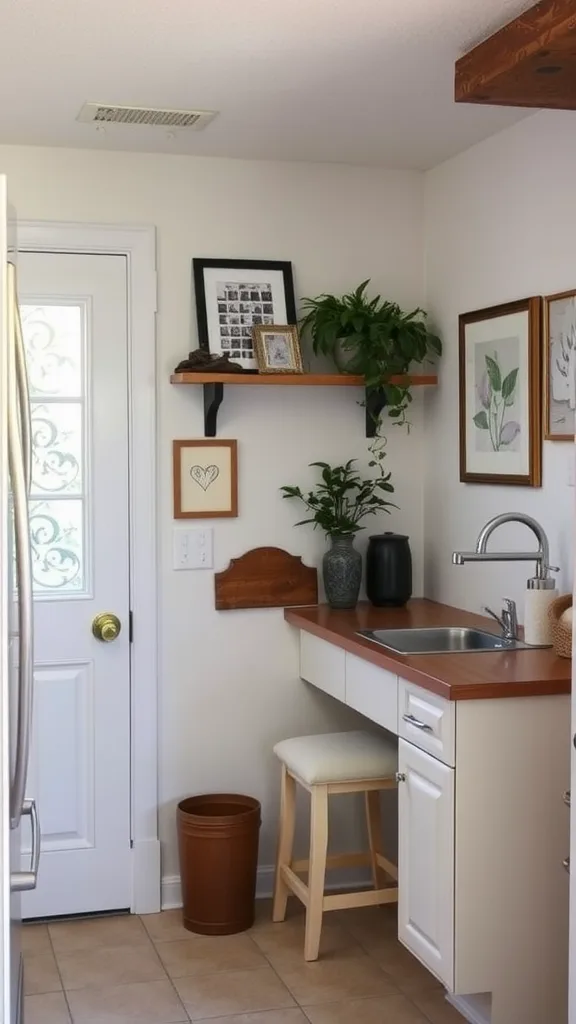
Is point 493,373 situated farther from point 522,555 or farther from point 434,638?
point 434,638

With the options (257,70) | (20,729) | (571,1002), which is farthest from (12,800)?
(257,70)

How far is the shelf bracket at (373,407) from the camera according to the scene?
4.12 meters

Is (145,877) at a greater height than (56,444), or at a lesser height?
lesser

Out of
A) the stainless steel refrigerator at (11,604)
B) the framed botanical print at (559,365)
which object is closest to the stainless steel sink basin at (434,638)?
the framed botanical print at (559,365)

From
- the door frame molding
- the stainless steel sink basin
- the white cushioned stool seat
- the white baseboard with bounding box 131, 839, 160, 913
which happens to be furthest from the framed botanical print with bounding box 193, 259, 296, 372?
the white baseboard with bounding box 131, 839, 160, 913

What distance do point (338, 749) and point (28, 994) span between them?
3.49ft

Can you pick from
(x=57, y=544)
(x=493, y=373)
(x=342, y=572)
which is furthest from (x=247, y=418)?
(x=493, y=373)

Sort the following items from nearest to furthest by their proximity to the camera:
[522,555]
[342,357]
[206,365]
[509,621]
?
[522,555]
[509,621]
[206,365]
[342,357]

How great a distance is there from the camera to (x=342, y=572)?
4.04 metres

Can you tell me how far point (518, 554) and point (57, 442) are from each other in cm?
149

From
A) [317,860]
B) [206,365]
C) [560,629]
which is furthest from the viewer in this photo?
[206,365]

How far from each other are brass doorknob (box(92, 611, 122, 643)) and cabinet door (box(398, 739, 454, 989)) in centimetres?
116

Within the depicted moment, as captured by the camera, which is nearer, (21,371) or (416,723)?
(21,371)

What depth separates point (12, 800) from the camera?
2.12 m
